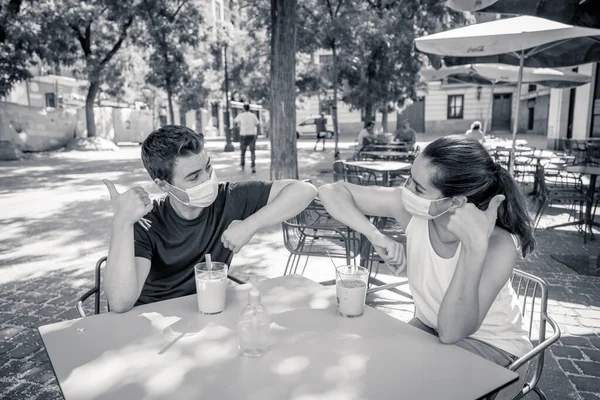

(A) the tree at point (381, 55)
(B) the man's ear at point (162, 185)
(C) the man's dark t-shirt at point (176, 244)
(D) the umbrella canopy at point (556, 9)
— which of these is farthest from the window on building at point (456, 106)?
(B) the man's ear at point (162, 185)

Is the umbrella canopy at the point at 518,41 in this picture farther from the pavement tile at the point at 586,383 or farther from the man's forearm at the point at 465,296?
the man's forearm at the point at 465,296

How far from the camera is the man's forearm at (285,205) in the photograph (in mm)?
2342

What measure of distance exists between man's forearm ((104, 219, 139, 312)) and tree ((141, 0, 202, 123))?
1626 cm

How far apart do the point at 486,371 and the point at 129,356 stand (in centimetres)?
105

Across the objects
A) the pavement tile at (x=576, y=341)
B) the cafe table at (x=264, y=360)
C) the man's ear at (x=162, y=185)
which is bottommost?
the pavement tile at (x=576, y=341)

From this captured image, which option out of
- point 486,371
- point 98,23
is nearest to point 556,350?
point 486,371

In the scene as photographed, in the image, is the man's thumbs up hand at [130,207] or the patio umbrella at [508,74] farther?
the patio umbrella at [508,74]

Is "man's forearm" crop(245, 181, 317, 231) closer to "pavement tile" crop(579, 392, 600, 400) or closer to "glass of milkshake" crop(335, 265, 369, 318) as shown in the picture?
"glass of milkshake" crop(335, 265, 369, 318)

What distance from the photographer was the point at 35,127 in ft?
64.4

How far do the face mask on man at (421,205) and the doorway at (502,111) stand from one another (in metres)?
39.0

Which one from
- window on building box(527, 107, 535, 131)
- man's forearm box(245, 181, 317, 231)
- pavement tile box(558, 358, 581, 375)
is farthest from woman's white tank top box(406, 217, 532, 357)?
window on building box(527, 107, 535, 131)

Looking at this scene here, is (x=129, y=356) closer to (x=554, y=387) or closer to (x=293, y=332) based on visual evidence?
(x=293, y=332)

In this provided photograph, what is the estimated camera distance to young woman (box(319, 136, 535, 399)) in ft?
5.25

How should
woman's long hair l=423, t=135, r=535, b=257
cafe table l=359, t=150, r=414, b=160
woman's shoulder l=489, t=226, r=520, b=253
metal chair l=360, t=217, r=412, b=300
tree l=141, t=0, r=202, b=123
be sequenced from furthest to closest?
tree l=141, t=0, r=202, b=123
cafe table l=359, t=150, r=414, b=160
metal chair l=360, t=217, r=412, b=300
woman's long hair l=423, t=135, r=535, b=257
woman's shoulder l=489, t=226, r=520, b=253
